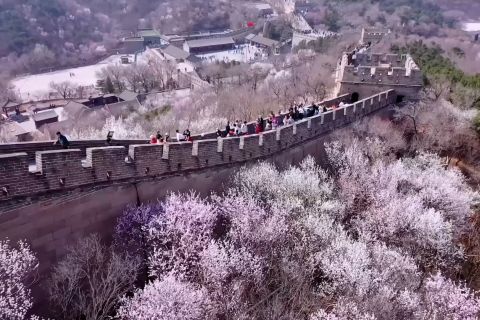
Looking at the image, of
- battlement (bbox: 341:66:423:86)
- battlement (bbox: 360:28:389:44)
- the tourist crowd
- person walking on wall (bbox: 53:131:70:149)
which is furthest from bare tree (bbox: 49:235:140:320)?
battlement (bbox: 360:28:389:44)

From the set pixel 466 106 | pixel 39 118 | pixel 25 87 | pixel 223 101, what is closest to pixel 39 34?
pixel 25 87

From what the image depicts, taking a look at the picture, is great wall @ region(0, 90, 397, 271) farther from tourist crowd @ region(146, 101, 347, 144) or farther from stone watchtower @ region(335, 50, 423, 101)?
stone watchtower @ region(335, 50, 423, 101)

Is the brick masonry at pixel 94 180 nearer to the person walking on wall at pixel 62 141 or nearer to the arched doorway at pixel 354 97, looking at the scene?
the person walking on wall at pixel 62 141

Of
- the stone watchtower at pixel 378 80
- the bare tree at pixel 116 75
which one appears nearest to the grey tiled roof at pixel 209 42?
the bare tree at pixel 116 75

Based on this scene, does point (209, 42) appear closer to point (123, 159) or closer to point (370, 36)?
point (370, 36)

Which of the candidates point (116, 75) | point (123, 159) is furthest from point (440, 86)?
point (116, 75)

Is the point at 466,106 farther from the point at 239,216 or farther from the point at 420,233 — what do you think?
the point at 239,216
